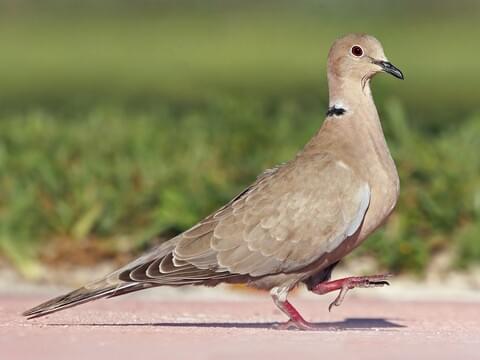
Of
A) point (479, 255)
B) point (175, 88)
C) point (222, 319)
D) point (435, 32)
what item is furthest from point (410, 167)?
point (435, 32)

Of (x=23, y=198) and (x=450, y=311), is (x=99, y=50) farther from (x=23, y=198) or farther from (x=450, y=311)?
(x=450, y=311)

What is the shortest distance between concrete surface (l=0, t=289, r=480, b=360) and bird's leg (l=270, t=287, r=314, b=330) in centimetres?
Result: 11

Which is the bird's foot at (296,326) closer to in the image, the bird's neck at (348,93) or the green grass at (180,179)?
the bird's neck at (348,93)

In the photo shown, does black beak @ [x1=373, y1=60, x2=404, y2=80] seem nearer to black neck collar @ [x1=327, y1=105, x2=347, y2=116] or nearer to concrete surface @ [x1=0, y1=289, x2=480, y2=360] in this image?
black neck collar @ [x1=327, y1=105, x2=347, y2=116]

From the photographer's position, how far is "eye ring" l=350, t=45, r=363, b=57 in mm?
8547

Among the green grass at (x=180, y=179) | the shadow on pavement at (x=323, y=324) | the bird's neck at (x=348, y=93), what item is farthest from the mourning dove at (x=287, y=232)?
the green grass at (x=180, y=179)

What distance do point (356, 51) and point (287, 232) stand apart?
1.13 m

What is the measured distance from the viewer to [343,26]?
98.4 feet

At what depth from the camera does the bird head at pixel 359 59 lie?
8516 mm

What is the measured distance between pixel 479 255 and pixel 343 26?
66.0 ft

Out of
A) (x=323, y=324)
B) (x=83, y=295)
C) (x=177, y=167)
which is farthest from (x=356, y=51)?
(x=177, y=167)

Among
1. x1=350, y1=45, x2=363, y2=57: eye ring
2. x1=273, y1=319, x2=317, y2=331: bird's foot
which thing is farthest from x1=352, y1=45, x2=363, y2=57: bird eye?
x1=273, y1=319, x2=317, y2=331: bird's foot

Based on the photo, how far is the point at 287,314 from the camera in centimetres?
800

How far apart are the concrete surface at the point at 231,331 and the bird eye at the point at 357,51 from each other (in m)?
1.39
